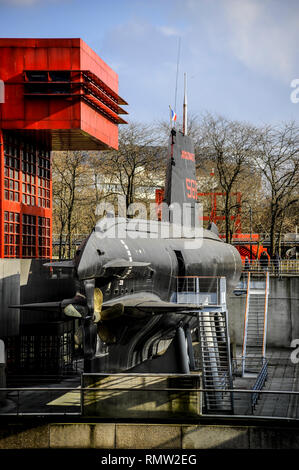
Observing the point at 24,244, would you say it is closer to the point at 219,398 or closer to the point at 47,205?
the point at 47,205

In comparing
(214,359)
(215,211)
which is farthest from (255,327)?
(215,211)

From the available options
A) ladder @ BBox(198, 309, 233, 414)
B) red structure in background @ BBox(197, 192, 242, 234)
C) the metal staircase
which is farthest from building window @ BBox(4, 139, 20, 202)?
red structure in background @ BBox(197, 192, 242, 234)

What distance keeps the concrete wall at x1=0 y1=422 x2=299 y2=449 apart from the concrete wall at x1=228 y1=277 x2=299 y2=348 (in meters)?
18.3

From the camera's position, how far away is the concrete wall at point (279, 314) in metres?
35.1

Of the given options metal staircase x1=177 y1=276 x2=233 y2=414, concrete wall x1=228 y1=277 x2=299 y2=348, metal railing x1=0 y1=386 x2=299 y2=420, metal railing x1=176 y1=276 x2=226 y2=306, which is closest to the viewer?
metal railing x1=0 y1=386 x2=299 y2=420

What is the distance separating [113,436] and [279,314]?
67.1 ft

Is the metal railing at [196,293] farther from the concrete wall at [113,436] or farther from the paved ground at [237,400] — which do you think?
the concrete wall at [113,436]

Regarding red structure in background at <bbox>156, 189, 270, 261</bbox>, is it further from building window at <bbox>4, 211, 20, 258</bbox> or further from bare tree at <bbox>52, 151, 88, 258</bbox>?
building window at <bbox>4, 211, 20, 258</bbox>

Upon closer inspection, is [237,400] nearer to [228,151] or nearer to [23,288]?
[23,288]

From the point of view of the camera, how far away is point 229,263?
2764 centimetres

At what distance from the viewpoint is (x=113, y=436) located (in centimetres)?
1700

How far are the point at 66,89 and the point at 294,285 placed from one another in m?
17.8

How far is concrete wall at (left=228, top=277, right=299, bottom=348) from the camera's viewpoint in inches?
1380

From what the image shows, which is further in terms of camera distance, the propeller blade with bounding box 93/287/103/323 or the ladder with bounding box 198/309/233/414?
the ladder with bounding box 198/309/233/414
